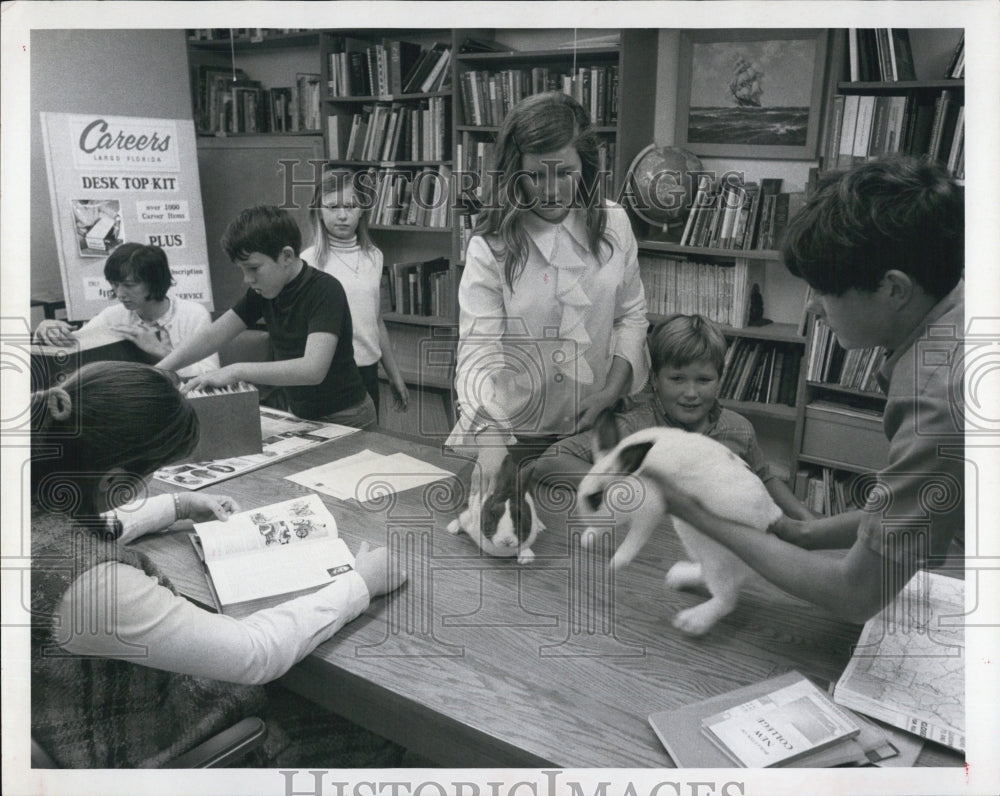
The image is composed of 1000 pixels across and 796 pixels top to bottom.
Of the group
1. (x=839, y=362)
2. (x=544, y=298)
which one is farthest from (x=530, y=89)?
(x=839, y=362)

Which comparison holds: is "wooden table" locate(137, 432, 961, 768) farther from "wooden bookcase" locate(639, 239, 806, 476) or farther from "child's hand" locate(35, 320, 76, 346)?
"child's hand" locate(35, 320, 76, 346)

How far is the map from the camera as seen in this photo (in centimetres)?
135

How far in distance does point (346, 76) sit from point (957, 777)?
172 centimetres

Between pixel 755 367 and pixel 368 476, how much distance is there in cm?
78

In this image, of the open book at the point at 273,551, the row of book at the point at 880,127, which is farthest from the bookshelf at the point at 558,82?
the open book at the point at 273,551

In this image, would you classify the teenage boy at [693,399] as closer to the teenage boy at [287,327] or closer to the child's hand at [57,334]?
the teenage boy at [287,327]

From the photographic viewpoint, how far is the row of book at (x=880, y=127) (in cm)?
142

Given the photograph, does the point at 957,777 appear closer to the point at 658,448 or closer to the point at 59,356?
the point at 658,448

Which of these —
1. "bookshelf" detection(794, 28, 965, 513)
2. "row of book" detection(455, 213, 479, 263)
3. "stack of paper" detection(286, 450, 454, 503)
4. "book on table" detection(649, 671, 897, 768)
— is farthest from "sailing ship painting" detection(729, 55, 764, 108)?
"book on table" detection(649, 671, 897, 768)

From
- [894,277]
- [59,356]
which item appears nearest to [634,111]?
[894,277]

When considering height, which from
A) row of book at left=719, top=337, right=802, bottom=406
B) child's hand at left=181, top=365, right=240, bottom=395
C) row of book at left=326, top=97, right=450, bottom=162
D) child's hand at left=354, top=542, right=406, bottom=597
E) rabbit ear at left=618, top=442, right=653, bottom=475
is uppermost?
row of book at left=326, top=97, right=450, bottom=162

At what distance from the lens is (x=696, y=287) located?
4.97 ft

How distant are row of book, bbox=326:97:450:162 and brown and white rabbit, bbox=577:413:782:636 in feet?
2.16

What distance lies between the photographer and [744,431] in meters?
1.50
